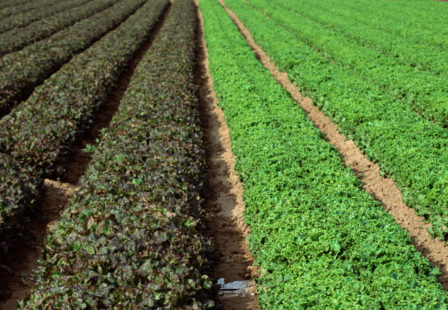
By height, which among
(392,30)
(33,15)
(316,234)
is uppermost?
(33,15)

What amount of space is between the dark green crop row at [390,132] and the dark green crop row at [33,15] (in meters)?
20.0

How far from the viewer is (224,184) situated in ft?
31.2

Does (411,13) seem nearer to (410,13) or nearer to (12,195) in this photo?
(410,13)

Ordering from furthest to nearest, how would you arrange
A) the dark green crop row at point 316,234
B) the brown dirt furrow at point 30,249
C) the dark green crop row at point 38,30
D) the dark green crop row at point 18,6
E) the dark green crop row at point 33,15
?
the dark green crop row at point 18,6
the dark green crop row at point 33,15
the dark green crop row at point 38,30
the brown dirt furrow at point 30,249
the dark green crop row at point 316,234

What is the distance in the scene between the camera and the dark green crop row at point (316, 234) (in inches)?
202

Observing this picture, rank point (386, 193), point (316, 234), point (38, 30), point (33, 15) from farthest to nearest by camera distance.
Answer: point (33, 15), point (38, 30), point (386, 193), point (316, 234)

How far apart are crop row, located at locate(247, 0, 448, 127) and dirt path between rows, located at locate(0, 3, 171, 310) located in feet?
32.1

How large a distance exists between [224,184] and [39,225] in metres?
4.14

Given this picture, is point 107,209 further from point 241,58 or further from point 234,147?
point 241,58

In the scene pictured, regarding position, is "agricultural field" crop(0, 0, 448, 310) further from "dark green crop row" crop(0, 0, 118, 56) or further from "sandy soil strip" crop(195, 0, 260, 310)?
"dark green crop row" crop(0, 0, 118, 56)

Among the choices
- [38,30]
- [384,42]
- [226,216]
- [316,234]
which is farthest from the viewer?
[38,30]

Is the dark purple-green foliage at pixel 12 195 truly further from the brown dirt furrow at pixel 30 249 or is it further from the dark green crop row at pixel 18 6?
the dark green crop row at pixel 18 6

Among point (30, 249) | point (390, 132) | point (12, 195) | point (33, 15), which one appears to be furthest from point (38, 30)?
point (390, 132)

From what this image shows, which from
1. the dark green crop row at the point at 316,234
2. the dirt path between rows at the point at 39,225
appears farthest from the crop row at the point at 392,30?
the dirt path between rows at the point at 39,225
